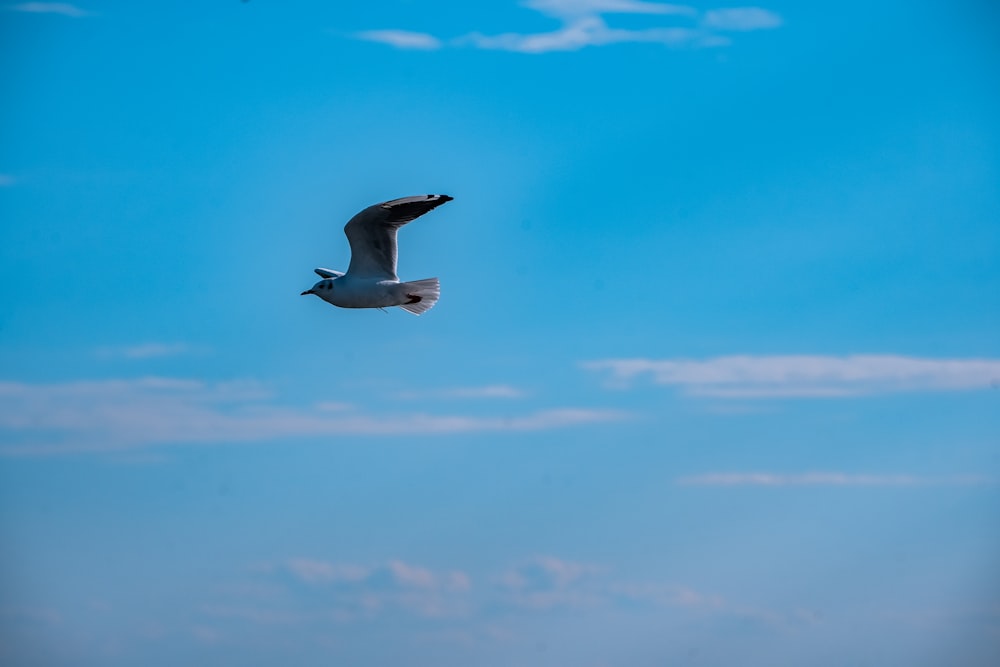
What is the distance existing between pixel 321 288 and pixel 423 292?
6.52 feet

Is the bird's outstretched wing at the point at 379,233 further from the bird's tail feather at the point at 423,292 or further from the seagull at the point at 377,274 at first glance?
the bird's tail feather at the point at 423,292

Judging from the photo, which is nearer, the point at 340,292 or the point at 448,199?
the point at 448,199

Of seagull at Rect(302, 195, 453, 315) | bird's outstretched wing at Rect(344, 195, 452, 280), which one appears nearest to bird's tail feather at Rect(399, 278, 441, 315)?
seagull at Rect(302, 195, 453, 315)

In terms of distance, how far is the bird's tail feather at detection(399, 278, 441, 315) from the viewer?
25734 millimetres

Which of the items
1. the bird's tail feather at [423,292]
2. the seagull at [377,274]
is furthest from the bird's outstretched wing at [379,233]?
the bird's tail feather at [423,292]

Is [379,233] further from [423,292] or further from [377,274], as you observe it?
[423,292]

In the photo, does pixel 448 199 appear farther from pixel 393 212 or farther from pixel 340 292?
pixel 340 292

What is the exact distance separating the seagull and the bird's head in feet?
0.04

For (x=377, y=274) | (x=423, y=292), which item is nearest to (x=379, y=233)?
(x=377, y=274)

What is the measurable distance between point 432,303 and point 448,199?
2.28 m

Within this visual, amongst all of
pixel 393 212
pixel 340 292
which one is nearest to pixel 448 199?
pixel 393 212

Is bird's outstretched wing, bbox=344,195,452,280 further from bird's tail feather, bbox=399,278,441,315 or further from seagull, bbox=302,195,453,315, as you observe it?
bird's tail feather, bbox=399,278,441,315

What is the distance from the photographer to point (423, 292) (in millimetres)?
25781

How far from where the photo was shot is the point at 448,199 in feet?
79.8
